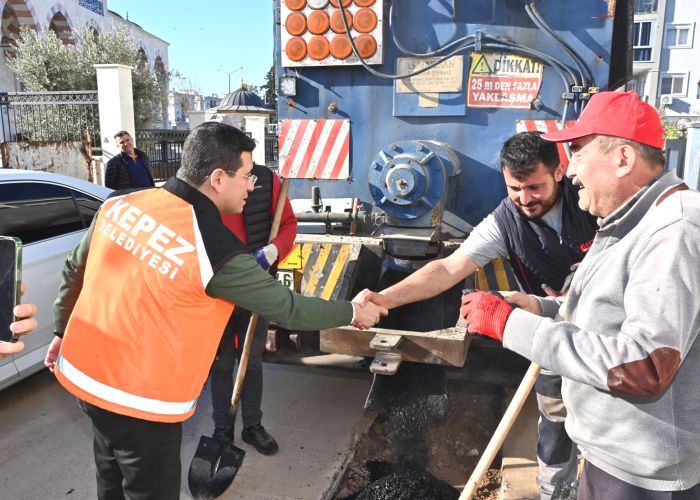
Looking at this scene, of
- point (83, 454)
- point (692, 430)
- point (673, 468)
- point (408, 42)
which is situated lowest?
point (83, 454)

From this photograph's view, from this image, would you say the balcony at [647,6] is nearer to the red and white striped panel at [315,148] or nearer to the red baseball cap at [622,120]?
the red and white striped panel at [315,148]

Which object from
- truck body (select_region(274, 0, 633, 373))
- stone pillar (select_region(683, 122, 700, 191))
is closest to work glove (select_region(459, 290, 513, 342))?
truck body (select_region(274, 0, 633, 373))

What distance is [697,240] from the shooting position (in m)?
1.37

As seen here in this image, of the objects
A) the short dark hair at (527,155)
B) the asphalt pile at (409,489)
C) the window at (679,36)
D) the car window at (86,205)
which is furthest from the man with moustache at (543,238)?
the window at (679,36)

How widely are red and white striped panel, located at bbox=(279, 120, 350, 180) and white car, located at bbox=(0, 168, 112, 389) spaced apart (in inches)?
64.9

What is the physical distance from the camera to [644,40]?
34.6 metres

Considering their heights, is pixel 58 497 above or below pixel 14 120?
below

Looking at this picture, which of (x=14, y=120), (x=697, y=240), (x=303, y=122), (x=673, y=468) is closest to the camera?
(x=697, y=240)

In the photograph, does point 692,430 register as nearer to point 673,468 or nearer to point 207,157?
point 673,468

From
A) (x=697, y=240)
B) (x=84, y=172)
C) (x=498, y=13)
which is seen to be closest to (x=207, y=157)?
(x=697, y=240)

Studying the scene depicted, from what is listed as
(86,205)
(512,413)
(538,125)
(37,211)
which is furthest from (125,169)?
(512,413)

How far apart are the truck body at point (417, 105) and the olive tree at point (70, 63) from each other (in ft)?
46.7

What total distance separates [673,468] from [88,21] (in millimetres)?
25021

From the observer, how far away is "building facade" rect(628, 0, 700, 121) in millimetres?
33781
